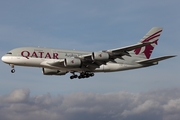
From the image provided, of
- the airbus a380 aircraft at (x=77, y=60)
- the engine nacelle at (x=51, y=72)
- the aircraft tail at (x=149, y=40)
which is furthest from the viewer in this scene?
the aircraft tail at (x=149, y=40)

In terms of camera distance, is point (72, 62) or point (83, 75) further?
point (83, 75)

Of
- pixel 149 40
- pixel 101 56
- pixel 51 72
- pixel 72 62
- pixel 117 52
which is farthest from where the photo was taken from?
pixel 149 40

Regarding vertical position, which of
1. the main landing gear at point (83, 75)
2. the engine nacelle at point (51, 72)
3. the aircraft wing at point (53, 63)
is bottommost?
the main landing gear at point (83, 75)

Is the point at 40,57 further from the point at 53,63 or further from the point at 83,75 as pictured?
the point at 83,75

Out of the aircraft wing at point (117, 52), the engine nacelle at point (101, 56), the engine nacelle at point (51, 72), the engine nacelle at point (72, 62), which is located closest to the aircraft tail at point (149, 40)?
the aircraft wing at point (117, 52)

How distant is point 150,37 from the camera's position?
207 ft

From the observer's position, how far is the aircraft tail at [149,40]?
6046 cm

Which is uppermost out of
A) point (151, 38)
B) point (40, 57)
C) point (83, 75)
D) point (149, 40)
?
point (151, 38)

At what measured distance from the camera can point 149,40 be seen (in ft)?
207

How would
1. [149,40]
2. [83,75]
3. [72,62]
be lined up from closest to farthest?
[72,62]
[83,75]
[149,40]

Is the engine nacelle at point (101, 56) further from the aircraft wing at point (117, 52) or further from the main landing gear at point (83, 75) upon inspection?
the main landing gear at point (83, 75)

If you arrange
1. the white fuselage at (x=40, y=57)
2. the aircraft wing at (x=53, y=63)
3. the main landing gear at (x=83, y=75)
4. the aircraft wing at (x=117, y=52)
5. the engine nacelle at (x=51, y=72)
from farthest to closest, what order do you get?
the engine nacelle at (x=51, y=72) < the main landing gear at (x=83, y=75) < the aircraft wing at (x=53, y=63) < the white fuselage at (x=40, y=57) < the aircraft wing at (x=117, y=52)

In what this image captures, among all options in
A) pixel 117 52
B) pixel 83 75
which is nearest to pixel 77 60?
pixel 117 52

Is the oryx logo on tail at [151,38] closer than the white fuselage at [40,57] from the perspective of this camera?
No
